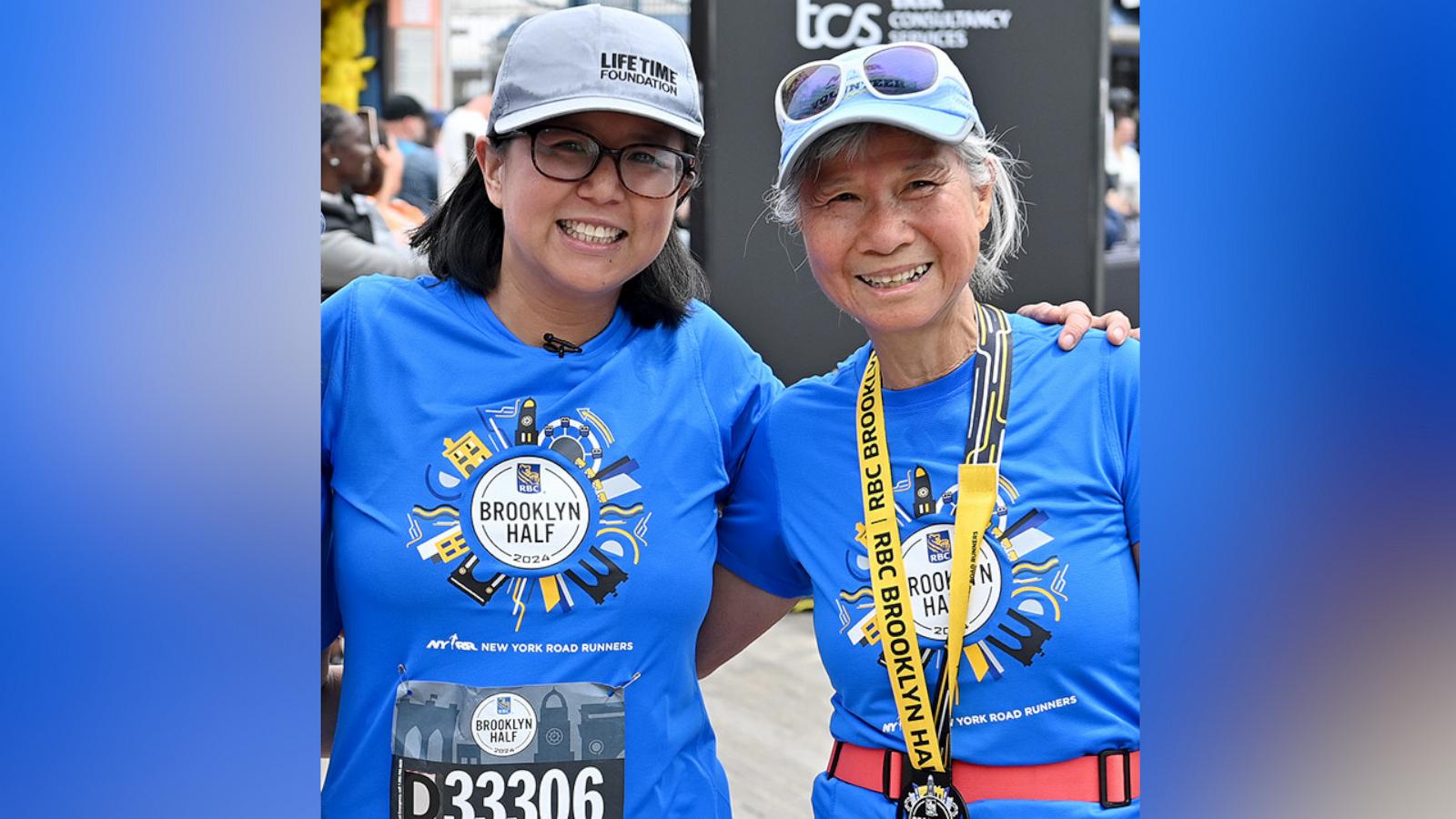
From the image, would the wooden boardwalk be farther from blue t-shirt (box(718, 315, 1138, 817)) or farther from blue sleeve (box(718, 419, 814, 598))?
blue t-shirt (box(718, 315, 1138, 817))

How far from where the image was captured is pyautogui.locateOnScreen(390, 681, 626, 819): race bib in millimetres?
1739

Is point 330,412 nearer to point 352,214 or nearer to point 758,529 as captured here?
point 758,529

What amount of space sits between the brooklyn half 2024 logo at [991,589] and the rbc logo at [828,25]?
13.7ft

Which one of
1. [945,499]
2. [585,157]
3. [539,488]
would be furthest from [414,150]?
[945,499]

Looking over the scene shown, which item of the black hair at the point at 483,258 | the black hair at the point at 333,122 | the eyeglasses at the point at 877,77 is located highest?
the black hair at the point at 333,122

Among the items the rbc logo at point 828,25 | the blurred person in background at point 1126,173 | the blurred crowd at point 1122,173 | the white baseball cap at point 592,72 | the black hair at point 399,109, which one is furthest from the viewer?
the blurred person in background at point 1126,173

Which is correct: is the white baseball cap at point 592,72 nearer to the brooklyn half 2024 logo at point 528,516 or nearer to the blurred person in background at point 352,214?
the brooklyn half 2024 logo at point 528,516

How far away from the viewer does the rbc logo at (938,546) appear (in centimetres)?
178

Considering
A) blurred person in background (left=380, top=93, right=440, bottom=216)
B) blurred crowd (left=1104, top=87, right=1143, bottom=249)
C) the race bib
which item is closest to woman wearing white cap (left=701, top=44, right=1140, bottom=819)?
the race bib

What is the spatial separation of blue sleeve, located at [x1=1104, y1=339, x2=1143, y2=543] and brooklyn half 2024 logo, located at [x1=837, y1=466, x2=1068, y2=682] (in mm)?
133

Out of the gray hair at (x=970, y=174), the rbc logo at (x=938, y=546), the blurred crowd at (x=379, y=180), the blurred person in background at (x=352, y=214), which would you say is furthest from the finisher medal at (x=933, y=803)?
the blurred person in background at (x=352, y=214)
